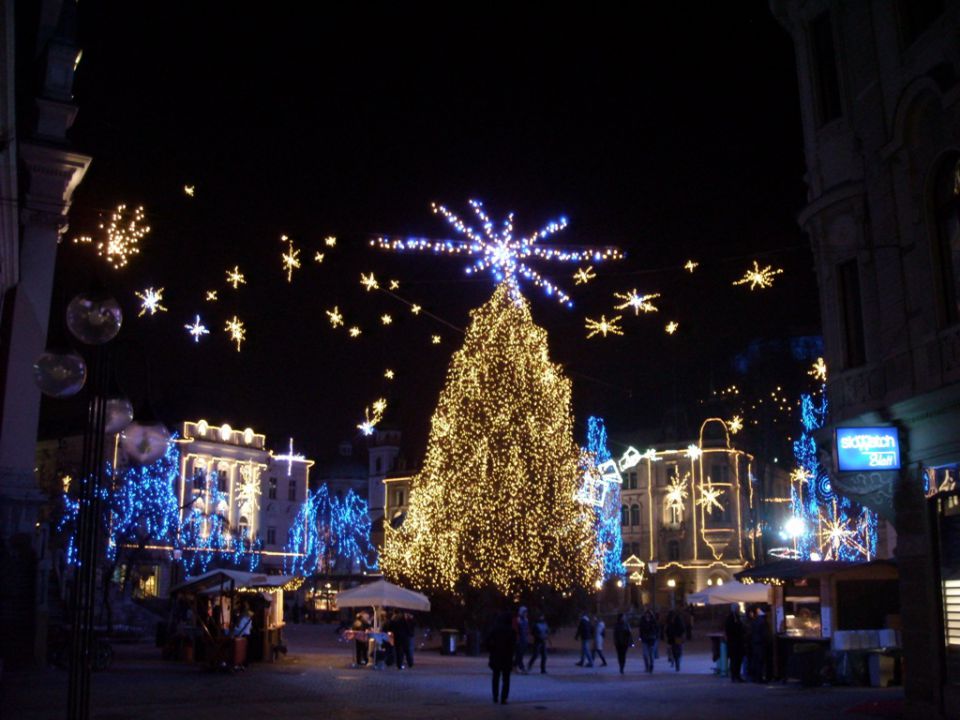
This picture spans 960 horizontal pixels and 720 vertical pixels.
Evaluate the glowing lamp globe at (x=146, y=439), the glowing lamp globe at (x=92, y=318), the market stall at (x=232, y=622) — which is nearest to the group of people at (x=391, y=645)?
the market stall at (x=232, y=622)

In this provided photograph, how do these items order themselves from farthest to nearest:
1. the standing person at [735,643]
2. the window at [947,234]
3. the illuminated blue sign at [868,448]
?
the standing person at [735,643], the illuminated blue sign at [868,448], the window at [947,234]

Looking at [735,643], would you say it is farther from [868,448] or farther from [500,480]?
[500,480]

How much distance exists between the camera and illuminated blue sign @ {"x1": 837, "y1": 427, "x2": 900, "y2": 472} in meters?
14.9

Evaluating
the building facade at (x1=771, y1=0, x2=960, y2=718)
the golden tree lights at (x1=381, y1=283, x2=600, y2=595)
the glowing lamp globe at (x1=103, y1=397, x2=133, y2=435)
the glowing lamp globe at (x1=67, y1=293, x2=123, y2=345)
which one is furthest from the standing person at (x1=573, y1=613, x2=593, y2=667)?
the glowing lamp globe at (x1=67, y1=293, x2=123, y2=345)

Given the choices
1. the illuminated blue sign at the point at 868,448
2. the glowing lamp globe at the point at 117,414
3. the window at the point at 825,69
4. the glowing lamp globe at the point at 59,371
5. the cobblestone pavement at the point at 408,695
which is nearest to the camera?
the glowing lamp globe at the point at 59,371

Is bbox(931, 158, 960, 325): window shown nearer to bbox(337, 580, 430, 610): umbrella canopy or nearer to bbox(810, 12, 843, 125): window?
bbox(810, 12, 843, 125): window

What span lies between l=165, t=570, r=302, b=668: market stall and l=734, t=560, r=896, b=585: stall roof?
12.5 meters

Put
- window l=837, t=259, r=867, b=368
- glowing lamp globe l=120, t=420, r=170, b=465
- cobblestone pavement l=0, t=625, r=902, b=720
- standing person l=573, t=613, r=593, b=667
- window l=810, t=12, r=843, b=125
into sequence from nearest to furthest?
glowing lamp globe l=120, t=420, r=170, b=465 < cobblestone pavement l=0, t=625, r=902, b=720 < window l=837, t=259, r=867, b=368 < window l=810, t=12, r=843, b=125 < standing person l=573, t=613, r=593, b=667

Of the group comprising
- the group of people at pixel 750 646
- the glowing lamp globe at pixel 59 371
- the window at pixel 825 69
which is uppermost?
the window at pixel 825 69

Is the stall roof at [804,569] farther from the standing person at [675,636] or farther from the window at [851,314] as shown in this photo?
the window at [851,314]

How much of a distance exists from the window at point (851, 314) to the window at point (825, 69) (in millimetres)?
2705

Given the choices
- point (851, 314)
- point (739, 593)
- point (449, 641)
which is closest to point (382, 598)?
point (449, 641)

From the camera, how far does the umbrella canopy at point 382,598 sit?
28.2 metres

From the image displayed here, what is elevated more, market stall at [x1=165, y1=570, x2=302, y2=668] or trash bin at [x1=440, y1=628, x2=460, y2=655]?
market stall at [x1=165, y1=570, x2=302, y2=668]
